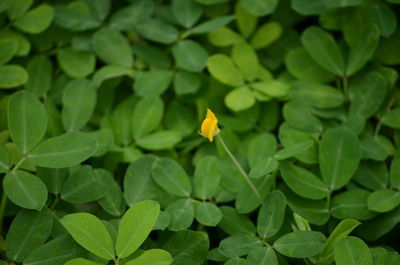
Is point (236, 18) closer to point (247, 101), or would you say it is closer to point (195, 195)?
point (247, 101)

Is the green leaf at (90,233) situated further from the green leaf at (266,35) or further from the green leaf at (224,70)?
the green leaf at (266,35)

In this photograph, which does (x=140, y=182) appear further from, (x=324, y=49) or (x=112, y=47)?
(x=324, y=49)

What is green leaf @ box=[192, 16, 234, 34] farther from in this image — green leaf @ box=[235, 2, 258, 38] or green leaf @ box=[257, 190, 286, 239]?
green leaf @ box=[257, 190, 286, 239]

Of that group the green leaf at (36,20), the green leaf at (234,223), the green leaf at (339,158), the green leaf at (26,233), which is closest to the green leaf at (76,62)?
the green leaf at (36,20)

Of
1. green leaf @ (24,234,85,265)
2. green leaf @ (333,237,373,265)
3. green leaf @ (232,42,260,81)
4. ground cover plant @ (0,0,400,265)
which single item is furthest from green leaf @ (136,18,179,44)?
green leaf @ (333,237,373,265)

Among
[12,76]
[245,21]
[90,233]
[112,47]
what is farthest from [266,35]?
[90,233]

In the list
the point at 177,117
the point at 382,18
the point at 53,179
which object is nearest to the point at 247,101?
the point at 177,117
